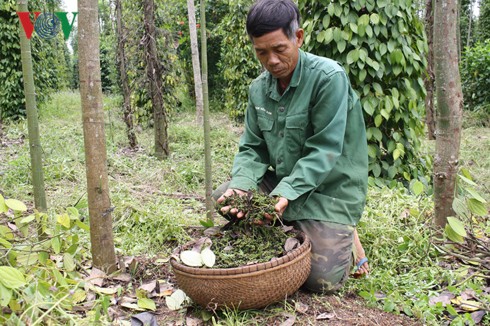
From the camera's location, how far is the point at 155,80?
5.57 meters

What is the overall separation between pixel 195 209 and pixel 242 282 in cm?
186

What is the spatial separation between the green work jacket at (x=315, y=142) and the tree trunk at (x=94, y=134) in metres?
0.72

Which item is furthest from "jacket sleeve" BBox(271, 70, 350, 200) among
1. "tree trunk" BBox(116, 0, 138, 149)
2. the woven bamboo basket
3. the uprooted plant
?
"tree trunk" BBox(116, 0, 138, 149)

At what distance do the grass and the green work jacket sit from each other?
0.42m

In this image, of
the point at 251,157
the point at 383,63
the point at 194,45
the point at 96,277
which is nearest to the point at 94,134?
the point at 96,277

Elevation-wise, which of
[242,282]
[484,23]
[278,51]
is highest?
[484,23]

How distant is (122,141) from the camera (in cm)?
684

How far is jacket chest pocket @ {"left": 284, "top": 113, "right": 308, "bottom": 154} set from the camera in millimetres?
2346

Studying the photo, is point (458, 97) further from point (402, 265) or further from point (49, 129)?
point (49, 129)

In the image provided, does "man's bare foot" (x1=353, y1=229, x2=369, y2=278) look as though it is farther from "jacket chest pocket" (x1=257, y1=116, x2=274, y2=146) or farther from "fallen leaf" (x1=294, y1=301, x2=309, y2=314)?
"jacket chest pocket" (x1=257, y1=116, x2=274, y2=146)

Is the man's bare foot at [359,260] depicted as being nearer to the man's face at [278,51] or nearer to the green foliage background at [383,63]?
the man's face at [278,51]

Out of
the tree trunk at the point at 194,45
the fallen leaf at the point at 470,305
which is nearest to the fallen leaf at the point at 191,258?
the fallen leaf at the point at 470,305

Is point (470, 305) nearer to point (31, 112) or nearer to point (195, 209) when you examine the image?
point (195, 209)

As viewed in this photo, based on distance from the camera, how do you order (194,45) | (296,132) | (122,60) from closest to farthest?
(296,132) < (122,60) < (194,45)
